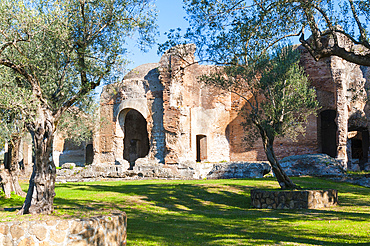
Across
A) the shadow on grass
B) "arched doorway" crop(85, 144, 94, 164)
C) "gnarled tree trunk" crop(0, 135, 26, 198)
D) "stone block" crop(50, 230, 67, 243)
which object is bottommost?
the shadow on grass

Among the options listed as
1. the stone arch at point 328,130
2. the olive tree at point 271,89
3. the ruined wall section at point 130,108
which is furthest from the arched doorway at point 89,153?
the olive tree at point 271,89

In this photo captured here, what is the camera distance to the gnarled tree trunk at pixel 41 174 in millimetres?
7352

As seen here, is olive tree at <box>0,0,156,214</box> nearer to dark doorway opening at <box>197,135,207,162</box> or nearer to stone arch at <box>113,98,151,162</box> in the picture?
stone arch at <box>113,98,151,162</box>

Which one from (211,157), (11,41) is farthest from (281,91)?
(211,157)

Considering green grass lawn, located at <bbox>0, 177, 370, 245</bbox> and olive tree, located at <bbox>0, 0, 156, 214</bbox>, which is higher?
olive tree, located at <bbox>0, 0, 156, 214</bbox>

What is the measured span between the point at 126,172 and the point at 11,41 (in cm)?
1490

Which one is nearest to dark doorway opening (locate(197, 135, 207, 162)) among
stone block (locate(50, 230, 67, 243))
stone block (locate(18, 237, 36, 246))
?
stone block (locate(50, 230, 67, 243))

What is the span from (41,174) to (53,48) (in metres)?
3.12

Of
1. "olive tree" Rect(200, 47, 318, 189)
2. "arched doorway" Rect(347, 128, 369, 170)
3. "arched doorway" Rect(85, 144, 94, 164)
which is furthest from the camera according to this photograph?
"arched doorway" Rect(85, 144, 94, 164)

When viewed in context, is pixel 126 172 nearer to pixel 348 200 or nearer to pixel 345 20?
pixel 348 200

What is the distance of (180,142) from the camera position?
2303cm

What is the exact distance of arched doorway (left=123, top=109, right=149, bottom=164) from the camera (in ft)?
96.1

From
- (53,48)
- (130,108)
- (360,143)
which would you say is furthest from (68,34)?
(360,143)

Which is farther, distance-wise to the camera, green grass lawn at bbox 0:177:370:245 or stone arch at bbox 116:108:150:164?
stone arch at bbox 116:108:150:164
